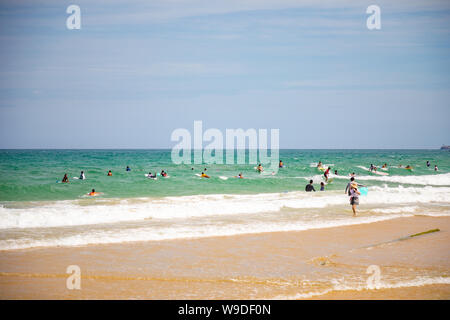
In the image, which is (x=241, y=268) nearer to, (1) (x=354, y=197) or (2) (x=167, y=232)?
(2) (x=167, y=232)

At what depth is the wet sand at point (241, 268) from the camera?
656 centimetres

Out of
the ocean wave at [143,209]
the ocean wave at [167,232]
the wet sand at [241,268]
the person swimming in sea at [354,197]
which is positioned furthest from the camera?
the person swimming in sea at [354,197]

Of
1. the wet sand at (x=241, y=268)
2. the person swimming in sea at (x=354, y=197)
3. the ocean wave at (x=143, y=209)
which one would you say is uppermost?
the person swimming in sea at (x=354, y=197)

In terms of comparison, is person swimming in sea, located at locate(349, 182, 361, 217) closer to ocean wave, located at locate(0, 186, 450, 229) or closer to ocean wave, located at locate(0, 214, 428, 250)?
ocean wave, located at locate(0, 214, 428, 250)

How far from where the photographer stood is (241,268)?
26.3 ft

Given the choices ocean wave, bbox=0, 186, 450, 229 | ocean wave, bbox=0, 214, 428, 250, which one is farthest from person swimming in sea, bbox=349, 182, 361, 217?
ocean wave, bbox=0, 186, 450, 229

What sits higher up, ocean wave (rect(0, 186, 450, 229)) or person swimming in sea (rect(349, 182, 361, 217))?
person swimming in sea (rect(349, 182, 361, 217))

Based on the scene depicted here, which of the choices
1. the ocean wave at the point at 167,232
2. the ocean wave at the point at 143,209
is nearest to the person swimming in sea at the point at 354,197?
the ocean wave at the point at 167,232

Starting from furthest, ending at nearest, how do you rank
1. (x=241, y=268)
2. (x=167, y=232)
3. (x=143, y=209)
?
(x=143, y=209)
(x=167, y=232)
(x=241, y=268)

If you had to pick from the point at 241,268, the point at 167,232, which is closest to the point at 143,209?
the point at 167,232

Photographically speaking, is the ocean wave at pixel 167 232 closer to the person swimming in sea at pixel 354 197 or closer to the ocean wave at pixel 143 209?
the person swimming in sea at pixel 354 197

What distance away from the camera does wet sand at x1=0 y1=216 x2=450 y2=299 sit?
21.5 ft

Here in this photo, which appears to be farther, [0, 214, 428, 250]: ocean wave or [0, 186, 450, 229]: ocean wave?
[0, 186, 450, 229]: ocean wave
